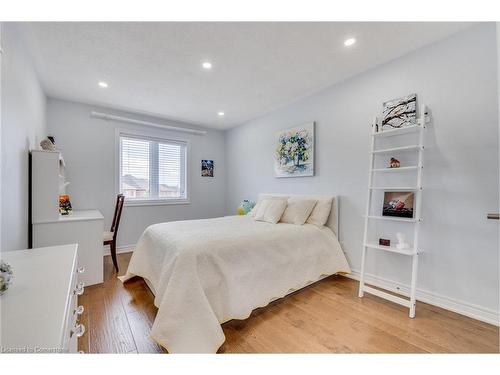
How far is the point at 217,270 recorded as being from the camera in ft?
5.79

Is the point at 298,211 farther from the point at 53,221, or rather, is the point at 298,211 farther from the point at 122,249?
the point at 122,249

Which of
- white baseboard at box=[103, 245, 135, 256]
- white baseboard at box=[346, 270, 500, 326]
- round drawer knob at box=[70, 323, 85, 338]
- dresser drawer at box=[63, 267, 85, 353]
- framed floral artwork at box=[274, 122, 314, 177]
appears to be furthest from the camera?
white baseboard at box=[103, 245, 135, 256]

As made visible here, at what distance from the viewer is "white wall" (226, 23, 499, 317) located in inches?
71.3

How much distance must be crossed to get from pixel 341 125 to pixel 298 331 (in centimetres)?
237

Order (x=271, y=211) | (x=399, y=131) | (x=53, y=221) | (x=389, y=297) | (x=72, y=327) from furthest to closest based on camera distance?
Result: (x=271, y=211)
(x=53, y=221)
(x=399, y=131)
(x=389, y=297)
(x=72, y=327)

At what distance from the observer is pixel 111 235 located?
3035 millimetres

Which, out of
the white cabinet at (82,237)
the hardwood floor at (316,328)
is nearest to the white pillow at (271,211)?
the hardwood floor at (316,328)

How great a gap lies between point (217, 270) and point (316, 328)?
0.92m

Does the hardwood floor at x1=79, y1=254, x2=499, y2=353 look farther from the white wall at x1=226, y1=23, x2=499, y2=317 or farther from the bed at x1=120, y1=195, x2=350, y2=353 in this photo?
the white wall at x1=226, y1=23, x2=499, y2=317

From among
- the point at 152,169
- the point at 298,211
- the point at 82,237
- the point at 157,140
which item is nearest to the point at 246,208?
the point at 298,211

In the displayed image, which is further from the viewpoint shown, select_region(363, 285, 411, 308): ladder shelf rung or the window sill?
the window sill

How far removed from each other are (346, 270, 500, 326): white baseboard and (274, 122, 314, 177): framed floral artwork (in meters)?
1.55

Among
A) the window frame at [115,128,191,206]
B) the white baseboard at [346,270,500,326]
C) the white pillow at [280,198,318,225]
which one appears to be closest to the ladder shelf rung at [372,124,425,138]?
the white pillow at [280,198,318,225]
